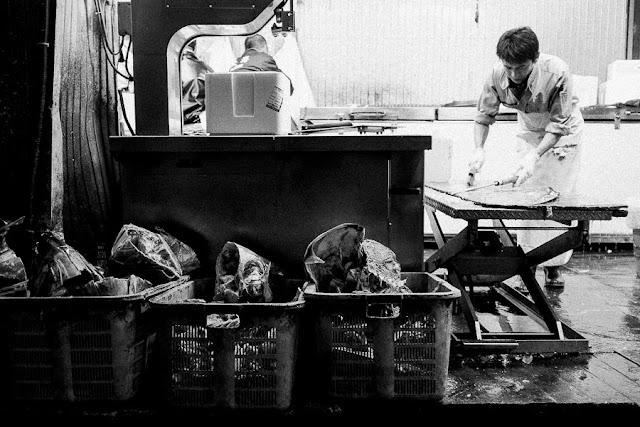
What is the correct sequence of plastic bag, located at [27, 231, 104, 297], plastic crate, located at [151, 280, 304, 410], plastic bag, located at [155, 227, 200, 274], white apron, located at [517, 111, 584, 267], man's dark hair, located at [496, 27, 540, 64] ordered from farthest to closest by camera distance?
1. white apron, located at [517, 111, 584, 267]
2. man's dark hair, located at [496, 27, 540, 64]
3. plastic bag, located at [155, 227, 200, 274]
4. plastic bag, located at [27, 231, 104, 297]
5. plastic crate, located at [151, 280, 304, 410]

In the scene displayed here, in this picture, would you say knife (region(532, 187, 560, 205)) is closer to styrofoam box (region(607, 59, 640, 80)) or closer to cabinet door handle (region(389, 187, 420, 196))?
cabinet door handle (region(389, 187, 420, 196))

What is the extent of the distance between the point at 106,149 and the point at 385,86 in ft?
13.3

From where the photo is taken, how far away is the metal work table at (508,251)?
2418mm

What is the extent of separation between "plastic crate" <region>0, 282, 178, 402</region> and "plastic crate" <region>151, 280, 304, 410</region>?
0.37 ft

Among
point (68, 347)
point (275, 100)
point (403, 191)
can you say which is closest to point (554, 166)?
point (403, 191)

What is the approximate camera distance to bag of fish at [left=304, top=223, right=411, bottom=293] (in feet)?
6.23

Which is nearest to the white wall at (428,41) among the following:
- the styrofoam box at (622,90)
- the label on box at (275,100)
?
the styrofoam box at (622,90)

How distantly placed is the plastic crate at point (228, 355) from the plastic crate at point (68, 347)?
0.37 feet

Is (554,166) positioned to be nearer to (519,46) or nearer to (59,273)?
(519,46)

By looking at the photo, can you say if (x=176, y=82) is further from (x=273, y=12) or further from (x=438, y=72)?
(x=438, y=72)

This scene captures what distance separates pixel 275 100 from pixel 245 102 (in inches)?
4.9

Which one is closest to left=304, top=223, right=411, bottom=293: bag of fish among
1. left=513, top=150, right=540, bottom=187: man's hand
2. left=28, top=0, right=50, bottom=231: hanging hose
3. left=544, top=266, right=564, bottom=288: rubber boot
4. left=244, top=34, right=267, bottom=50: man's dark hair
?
left=28, top=0, right=50, bottom=231: hanging hose

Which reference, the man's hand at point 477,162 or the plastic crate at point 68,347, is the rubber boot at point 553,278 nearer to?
the man's hand at point 477,162

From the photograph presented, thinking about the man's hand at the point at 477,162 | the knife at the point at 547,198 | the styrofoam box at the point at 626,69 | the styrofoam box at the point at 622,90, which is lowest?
the knife at the point at 547,198
